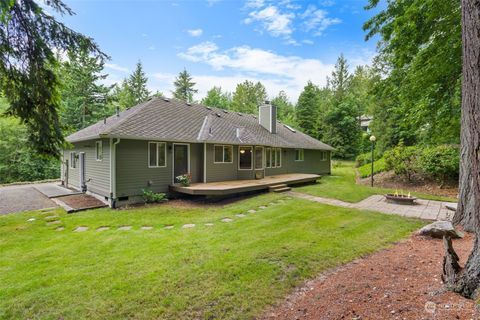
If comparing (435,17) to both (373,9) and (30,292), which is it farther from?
(30,292)

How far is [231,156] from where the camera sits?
1241 cm

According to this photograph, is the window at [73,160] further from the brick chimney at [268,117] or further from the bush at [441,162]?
the bush at [441,162]

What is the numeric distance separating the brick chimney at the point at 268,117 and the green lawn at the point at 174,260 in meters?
9.94

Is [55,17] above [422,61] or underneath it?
underneath

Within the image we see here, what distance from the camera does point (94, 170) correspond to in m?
10.8

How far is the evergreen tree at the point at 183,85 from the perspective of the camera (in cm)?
3841

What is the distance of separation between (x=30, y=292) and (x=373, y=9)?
11.2 m

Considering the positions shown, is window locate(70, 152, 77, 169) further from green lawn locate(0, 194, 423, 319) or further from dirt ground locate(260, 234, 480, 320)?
dirt ground locate(260, 234, 480, 320)

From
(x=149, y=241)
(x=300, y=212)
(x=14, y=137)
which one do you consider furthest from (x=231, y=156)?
(x=14, y=137)

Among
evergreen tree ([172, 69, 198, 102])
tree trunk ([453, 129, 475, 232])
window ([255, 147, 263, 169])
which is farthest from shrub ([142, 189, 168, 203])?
evergreen tree ([172, 69, 198, 102])

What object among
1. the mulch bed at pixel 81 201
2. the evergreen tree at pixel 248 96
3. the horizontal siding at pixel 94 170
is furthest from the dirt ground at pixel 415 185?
the evergreen tree at pixel 248 96

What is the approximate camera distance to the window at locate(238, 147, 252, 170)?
503 inches

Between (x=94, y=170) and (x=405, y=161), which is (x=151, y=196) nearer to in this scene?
(x=94, y=170)

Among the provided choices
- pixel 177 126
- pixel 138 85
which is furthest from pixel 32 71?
pixel 138 85
